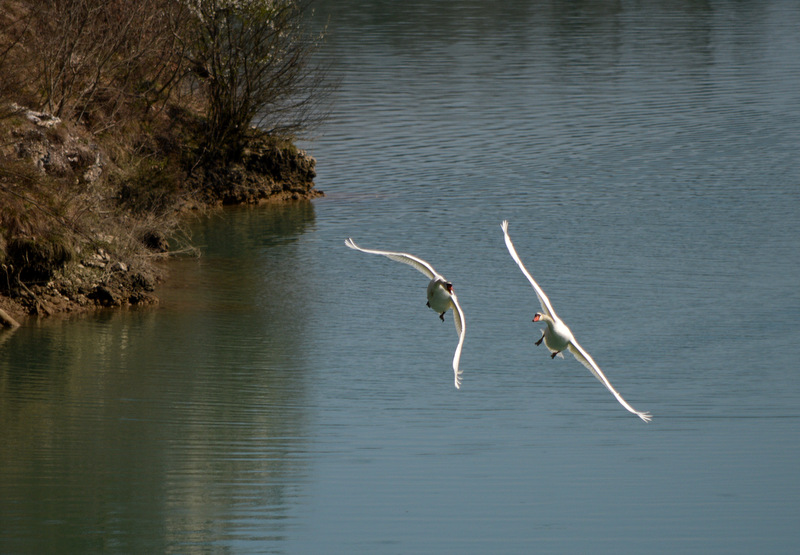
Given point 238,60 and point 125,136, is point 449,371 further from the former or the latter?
point 238,60

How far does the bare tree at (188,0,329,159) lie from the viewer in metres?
31.1

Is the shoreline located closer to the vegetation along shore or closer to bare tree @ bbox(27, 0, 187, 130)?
the vegetation along shore

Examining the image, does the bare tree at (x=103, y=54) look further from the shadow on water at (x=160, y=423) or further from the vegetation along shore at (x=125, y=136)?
the shadow on water at (x=160, y=423)

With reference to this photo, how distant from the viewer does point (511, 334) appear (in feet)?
74.0

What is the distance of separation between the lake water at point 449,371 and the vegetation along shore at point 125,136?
0.96 metres

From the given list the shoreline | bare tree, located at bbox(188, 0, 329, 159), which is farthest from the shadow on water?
bare tree, located at bbox(188, 0, 329, 159)

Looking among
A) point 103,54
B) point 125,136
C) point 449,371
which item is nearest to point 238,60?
point 125,136

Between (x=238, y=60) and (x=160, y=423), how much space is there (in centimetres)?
1524

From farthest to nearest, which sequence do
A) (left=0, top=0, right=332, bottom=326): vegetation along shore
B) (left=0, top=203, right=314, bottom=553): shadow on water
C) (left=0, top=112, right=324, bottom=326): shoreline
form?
1. (left=0, top=0, right=332, bottom=326): vegetation along shore
2. (left=0, top=112, right=324, bottom=326): shoreline
3. (left=0, top=203, right=314, bottom=553): shadow on water

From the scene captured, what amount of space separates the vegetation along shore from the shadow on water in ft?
3.61

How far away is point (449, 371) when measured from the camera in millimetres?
20953

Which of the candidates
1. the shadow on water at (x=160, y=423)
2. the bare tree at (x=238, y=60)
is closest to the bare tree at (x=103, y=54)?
the bare tree at (x=238, y=60)

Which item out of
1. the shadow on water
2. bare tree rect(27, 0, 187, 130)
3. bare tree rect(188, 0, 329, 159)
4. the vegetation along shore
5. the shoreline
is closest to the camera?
the shadow on water

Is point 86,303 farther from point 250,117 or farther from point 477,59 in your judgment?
point 477,59
